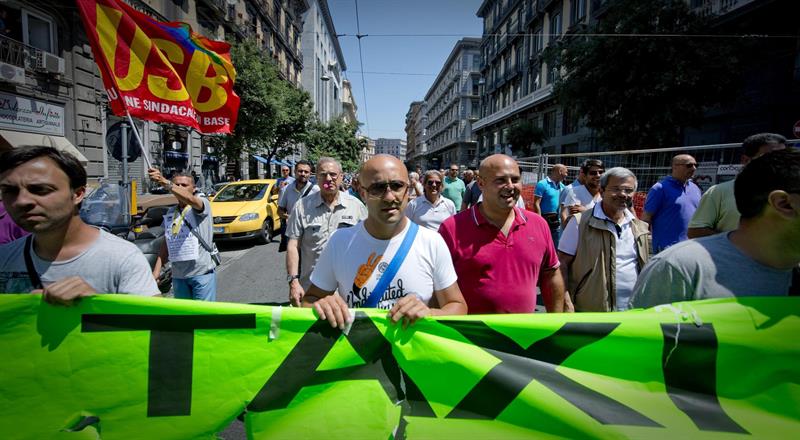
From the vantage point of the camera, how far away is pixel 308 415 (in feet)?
5.40

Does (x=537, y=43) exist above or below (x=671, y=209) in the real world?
above

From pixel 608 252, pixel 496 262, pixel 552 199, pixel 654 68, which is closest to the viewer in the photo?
pixel 496 262

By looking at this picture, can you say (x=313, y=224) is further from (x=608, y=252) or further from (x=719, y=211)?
(x=719, y=211)

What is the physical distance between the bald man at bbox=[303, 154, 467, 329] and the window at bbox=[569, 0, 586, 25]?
29.3 metres

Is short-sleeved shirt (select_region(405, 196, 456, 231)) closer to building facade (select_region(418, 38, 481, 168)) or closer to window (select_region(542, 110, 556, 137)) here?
window (select_region(542, 110, 556, 137))

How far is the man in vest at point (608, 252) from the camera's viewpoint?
3045mm

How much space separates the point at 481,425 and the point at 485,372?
0.67ft

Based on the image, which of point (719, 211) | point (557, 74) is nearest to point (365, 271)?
point (719, 211)

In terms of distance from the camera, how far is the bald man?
1.97 m

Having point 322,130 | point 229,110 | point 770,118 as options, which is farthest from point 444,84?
point 229,110

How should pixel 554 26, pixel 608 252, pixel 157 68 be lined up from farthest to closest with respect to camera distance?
pixel 554 26 → pixel 157 68 → pixel 608 252

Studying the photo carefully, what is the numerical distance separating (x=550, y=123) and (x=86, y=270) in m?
32.0

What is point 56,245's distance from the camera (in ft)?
5.84

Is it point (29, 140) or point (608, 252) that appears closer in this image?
point (608, 252)
